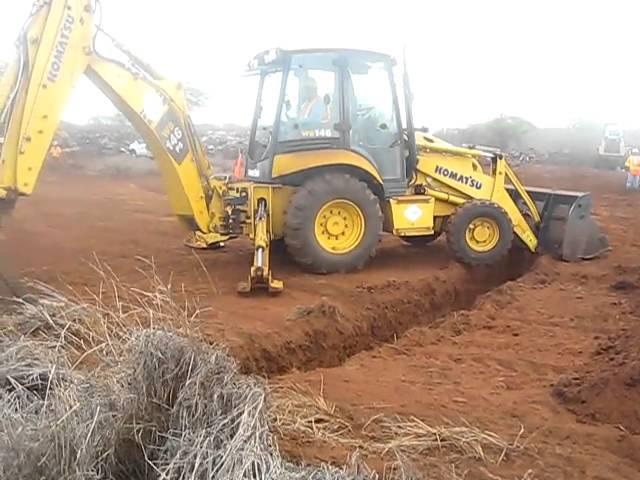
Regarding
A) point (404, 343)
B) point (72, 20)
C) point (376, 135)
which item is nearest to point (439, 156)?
point (376, 135)

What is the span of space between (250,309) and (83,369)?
3.10 m

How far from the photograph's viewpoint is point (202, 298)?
27.0ft

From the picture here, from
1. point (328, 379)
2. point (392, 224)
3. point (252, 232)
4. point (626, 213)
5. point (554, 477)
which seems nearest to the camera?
point (554, 477)

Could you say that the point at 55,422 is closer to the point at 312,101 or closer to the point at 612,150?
the point at 312,101

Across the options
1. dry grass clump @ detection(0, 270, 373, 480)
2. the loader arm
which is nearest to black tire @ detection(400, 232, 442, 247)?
the loader arm

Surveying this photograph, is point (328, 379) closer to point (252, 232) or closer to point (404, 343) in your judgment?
point (404, 343)

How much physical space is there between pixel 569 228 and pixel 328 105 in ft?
11.3

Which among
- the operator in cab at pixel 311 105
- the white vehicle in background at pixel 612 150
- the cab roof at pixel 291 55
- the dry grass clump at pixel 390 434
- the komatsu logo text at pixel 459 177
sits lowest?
the white vehicle in background at pixel 612 150

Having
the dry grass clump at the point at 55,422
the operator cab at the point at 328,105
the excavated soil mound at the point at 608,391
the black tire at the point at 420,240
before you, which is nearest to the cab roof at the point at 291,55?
the operator cab at the point at 328,105

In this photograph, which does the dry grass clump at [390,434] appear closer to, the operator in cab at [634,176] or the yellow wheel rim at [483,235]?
the yellow wheel rim at [483,235]

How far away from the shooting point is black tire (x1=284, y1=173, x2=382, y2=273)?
9219 millimetres

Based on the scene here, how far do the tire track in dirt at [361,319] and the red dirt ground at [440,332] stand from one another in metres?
0.01

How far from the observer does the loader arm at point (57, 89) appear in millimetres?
7656

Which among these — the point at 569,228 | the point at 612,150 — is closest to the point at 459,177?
the point at 569,228
